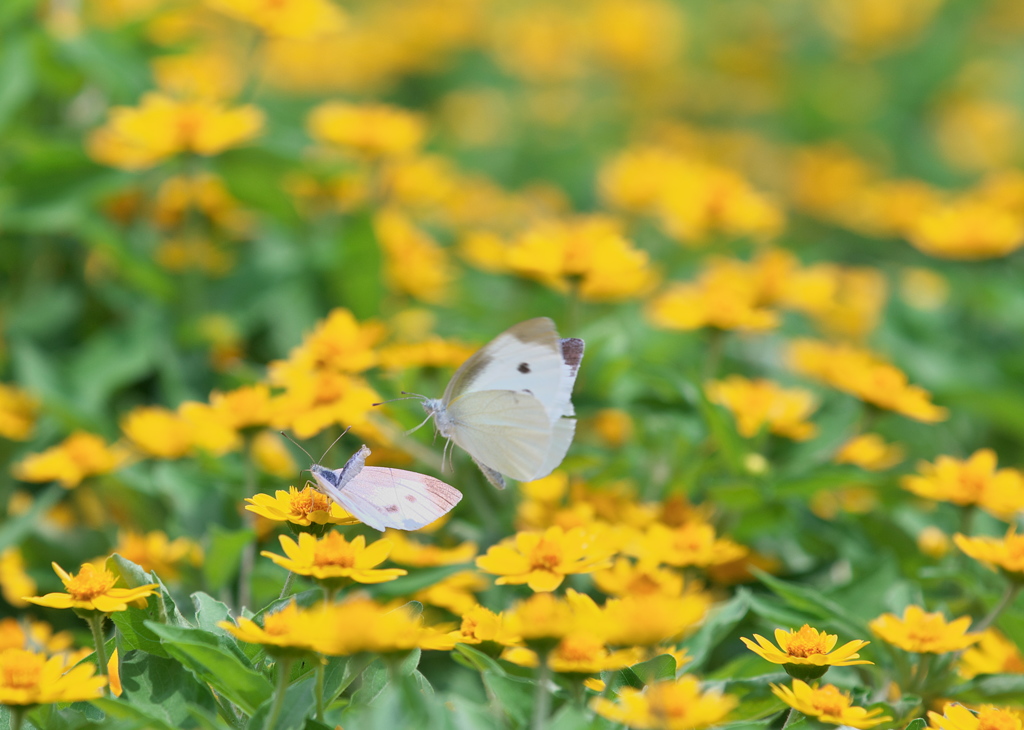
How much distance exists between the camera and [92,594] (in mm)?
1068

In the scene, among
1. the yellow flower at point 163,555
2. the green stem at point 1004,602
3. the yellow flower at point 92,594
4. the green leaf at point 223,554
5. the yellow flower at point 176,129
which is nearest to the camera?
the yellow flower at point 92,594

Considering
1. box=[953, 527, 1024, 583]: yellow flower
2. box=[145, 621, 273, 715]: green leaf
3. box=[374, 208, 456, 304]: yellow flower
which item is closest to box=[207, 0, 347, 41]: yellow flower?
box=[374, 208, 456, 304]: yellow flower

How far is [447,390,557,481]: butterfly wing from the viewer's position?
4.32 feet

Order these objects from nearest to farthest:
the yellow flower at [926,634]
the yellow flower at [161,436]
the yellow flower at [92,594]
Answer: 1. the yellow flower at [92,594]
2. the yellow flower at [926,634]
3. the yellow flower at [161,436]

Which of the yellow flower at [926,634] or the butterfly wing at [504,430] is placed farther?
the butterfly wing at [504,430]

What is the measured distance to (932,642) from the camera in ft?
3.84

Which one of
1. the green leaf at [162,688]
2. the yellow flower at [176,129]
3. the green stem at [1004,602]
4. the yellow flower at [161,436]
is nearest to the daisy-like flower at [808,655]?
the green stem at [1004,602]

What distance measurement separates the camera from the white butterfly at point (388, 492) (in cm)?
110

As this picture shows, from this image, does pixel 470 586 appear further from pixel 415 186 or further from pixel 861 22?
pixel 861 22

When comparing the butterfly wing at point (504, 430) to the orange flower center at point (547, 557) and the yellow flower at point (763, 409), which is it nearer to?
the orange flower center at point (547, 557)

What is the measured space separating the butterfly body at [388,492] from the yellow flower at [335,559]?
4 centimetres

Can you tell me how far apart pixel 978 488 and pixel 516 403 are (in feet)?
2.20

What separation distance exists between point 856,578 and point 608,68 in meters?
3.43

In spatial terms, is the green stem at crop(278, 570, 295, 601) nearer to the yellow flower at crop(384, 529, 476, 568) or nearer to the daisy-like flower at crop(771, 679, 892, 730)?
the yellow flower at crop(384, 529, 476, 568)
